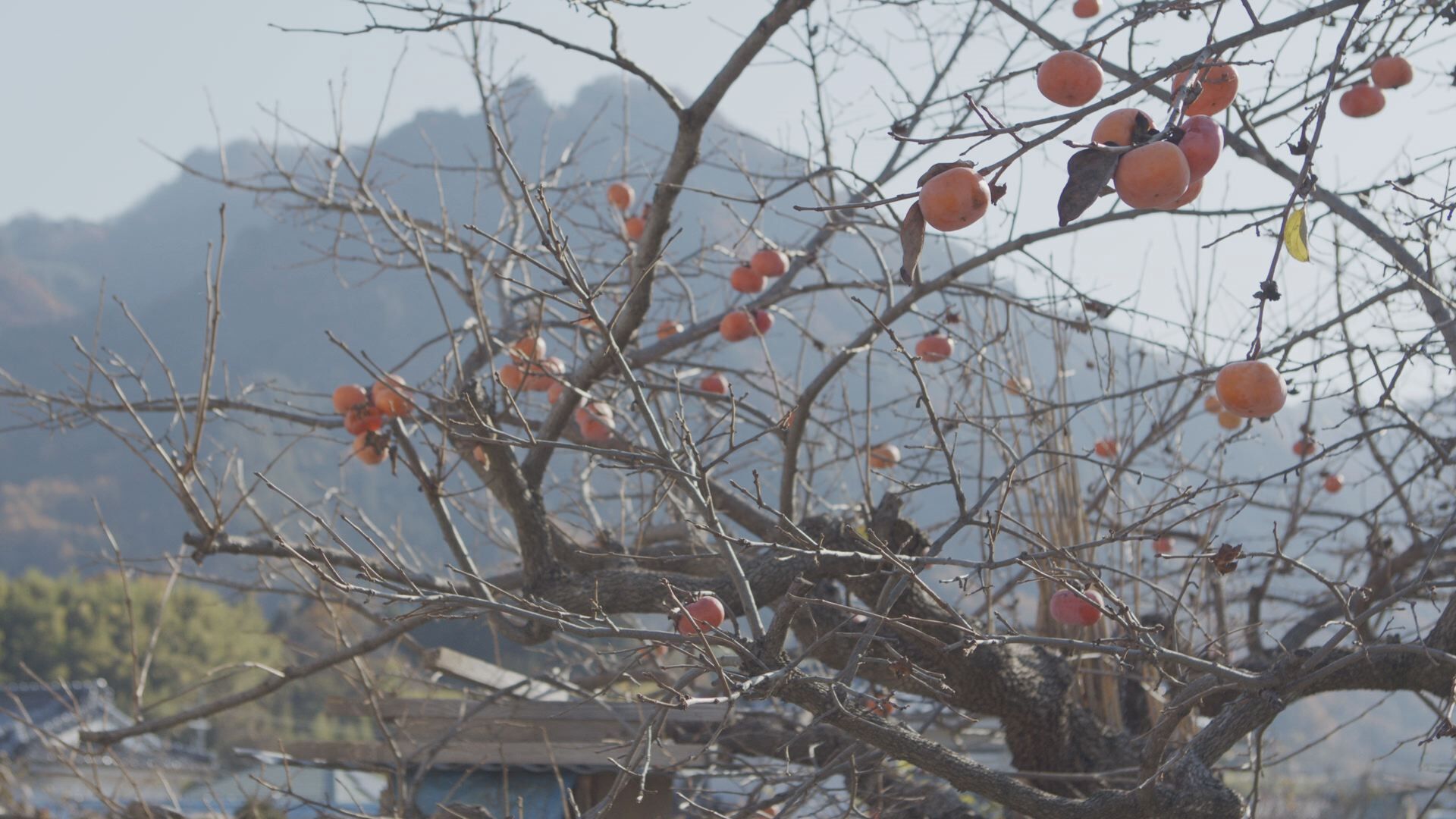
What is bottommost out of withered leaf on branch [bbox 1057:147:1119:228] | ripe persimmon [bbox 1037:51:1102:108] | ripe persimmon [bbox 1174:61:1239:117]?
withered leaf on branch [bbox 1057:147:1119:228]

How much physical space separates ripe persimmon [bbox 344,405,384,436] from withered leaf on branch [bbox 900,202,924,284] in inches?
81.3

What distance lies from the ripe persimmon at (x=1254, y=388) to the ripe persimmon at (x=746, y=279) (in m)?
2.13

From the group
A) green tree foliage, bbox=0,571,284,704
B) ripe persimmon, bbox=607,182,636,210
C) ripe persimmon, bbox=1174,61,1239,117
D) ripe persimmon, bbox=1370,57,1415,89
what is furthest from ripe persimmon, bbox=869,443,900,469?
green tree foliage, bbox=0,571,284,704

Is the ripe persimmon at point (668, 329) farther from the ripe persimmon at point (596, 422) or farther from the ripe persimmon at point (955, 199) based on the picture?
the ripe persimmon at point (955, 199)

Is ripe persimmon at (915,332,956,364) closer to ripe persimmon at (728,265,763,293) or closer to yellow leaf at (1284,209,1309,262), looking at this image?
ripe persimmon at (728,265,763,293)

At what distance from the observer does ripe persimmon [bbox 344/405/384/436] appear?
10.0ft

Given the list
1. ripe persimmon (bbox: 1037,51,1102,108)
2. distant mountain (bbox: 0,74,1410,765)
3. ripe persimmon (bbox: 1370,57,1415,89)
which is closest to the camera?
ripe persimmon (bbox: 1037,51,1102,108)

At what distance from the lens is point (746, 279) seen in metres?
3.69

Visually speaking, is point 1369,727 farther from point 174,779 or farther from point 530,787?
point 530,787

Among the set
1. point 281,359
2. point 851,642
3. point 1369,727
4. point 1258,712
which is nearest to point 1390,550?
point 1258,712

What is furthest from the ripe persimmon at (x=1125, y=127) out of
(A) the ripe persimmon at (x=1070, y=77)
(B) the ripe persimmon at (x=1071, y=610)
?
(B) the ripe persimmon at (x=1071, y=610)

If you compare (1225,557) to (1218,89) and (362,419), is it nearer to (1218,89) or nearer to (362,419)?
(1218,89)

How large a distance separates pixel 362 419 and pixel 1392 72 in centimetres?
281

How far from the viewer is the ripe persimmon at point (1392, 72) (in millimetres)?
2895
